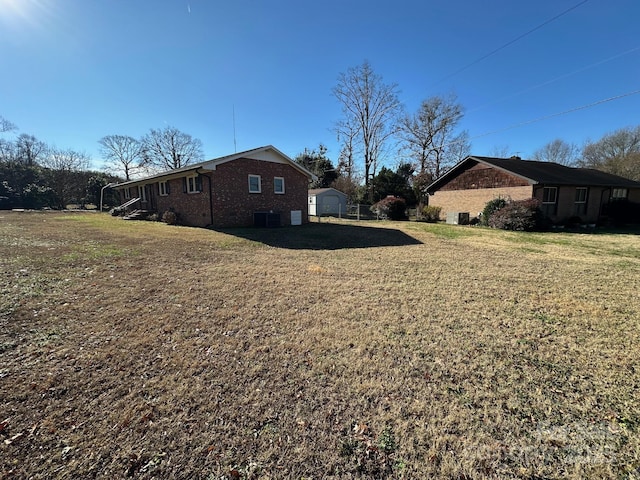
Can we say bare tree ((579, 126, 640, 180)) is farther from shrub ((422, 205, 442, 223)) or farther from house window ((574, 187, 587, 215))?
shrub ((422, 205, 442, 223))

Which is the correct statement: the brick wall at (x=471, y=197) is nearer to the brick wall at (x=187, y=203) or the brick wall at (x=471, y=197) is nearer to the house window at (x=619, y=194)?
the house window at (x=619, y=194)

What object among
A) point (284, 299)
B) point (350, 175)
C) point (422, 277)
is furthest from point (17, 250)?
point (350, 175)

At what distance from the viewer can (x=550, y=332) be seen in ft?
12.3

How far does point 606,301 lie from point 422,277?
2994mm

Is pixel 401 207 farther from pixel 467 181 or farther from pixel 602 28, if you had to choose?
pixel 602 28

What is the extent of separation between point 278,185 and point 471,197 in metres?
13.3

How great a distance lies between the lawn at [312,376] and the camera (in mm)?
1937

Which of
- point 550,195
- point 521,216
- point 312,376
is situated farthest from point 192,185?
point 550,195

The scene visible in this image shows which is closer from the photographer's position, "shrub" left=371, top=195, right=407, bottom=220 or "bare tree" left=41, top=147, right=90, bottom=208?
"shrub" left=371, top=195, right=407, bottom=220

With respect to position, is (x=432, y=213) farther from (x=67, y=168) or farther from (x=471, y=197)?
(x=67, y=168)

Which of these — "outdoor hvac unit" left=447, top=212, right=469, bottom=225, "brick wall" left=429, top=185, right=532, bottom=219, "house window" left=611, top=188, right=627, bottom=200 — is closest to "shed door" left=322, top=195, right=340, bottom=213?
"brick wall" left=429, top=185, right=532, bottom=219

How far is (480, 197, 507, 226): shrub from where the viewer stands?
54.4 feet

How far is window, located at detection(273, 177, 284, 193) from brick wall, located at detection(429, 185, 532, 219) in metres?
12.8

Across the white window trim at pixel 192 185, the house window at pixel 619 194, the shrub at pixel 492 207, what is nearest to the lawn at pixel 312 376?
the white window trim at pixel 192 185
